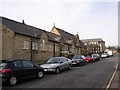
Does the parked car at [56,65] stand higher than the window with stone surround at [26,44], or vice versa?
the window with stone surround at [26,44]

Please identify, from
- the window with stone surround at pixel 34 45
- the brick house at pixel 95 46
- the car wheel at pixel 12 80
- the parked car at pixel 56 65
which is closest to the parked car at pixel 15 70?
the car wheel at pixel 12 80

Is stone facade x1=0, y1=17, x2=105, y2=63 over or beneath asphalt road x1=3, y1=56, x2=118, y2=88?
over

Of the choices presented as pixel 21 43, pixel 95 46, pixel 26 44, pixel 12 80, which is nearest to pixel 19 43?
pixel 21 43

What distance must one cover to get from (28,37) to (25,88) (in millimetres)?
23432

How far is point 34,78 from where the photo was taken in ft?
48.5

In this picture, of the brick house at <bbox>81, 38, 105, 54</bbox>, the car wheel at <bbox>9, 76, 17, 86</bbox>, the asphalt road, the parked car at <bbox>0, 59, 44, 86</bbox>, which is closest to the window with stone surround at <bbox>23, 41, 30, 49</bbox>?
the asphalt road

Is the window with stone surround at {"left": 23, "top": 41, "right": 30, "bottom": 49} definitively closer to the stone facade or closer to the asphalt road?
the stone facade

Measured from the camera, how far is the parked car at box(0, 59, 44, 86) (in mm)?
11861

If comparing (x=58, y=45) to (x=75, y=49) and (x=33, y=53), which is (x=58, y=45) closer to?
(x=33, y=53)

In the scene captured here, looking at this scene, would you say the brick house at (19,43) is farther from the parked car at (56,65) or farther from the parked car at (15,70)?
the parked car at (15,70)

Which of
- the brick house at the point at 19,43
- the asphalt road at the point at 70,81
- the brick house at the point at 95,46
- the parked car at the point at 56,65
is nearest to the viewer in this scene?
the asphalt road at the point at 70,81

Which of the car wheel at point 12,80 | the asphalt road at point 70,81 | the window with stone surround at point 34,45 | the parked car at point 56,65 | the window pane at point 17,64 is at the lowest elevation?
the asphalt road at point 70,81

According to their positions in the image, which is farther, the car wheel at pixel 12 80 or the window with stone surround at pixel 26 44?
the window with stone surround at pixel 26 44

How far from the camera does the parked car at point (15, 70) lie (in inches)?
467
